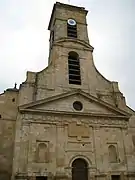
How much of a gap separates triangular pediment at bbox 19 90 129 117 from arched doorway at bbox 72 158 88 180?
316cm

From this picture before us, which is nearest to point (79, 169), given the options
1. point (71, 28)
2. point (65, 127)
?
point (65, 127)

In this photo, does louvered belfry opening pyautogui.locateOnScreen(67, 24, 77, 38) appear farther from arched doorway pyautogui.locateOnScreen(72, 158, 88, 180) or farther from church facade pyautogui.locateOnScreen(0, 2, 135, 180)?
arched doorway pyautogui.locateOnScreen(72, 158, 88, 180)

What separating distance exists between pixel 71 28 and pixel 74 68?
15.0 feet

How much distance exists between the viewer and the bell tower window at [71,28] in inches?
772

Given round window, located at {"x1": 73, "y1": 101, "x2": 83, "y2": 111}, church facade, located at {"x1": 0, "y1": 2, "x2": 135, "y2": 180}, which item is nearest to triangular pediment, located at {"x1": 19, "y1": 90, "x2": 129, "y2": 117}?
church facade, located at {"x1": 0, "y1": 2, "x2": 135, "y2": 180}

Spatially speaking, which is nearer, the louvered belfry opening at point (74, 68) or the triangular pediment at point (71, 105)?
the triangular pediment at point (71, 105)

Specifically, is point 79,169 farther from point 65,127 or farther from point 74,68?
point 74,68

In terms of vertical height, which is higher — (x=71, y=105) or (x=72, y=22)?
(x=72, y=22)

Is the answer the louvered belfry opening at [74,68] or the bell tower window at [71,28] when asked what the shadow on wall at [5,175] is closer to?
the louvered belfry opening at [74,68]

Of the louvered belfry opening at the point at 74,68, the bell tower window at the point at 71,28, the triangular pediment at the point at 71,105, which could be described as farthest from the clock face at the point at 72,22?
the triangular pediment at the point at 71,105

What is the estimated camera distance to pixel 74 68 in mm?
17594

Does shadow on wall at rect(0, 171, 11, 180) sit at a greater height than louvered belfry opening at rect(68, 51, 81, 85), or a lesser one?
lesser

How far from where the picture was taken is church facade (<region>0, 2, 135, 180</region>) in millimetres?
13109

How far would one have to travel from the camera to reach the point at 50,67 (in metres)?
16.8
